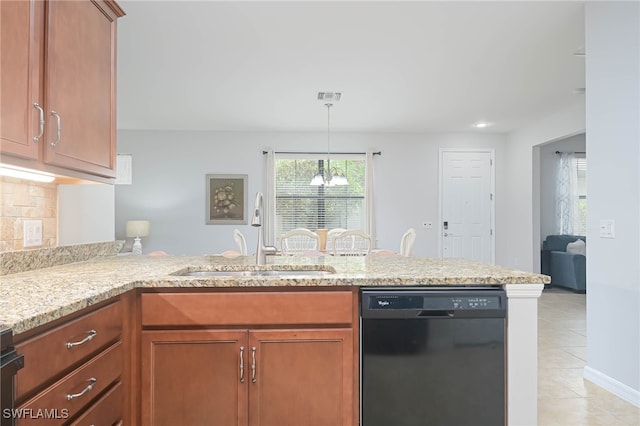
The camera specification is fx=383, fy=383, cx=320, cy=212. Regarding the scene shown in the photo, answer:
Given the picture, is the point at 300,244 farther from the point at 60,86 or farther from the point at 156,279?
the point at 60,86

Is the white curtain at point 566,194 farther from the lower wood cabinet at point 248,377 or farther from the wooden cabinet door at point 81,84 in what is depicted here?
the wooden cabinet door at point 81,84

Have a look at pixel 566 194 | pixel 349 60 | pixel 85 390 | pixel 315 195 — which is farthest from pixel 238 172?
pixel 566 194

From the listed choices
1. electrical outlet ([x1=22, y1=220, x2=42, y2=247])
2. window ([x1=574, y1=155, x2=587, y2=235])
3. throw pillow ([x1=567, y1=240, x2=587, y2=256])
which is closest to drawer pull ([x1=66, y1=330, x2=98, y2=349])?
electrical outlet ([x1=22, y1=220, x2=42, y2=247])

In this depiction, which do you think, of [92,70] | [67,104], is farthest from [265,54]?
[67,104]

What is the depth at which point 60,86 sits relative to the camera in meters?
1.44

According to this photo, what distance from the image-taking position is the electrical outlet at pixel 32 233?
175 cm

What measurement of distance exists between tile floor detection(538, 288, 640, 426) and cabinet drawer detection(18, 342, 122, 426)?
2.20 metres

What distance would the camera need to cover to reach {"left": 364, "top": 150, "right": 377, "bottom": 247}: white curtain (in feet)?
21.3

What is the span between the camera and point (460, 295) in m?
1.57

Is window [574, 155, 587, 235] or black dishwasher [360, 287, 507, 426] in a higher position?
window [574, 155, 587, 235]

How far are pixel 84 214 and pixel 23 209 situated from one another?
39 centimetres

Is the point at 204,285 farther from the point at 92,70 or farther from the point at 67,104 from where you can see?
the point at 92,70

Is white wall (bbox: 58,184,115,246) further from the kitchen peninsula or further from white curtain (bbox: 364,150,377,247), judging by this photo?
white curtain (bbox: 364,150,377,247)

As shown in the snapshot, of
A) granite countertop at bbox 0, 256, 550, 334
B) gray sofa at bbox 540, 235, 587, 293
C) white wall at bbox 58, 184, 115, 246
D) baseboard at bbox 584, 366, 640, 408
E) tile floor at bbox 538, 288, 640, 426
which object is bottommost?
tile floor at bbox 538, 288, 640, 426
